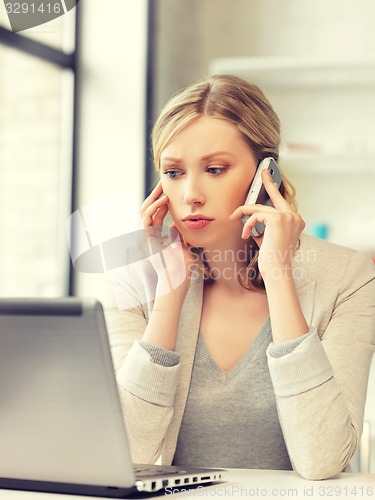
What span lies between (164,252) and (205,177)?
18 centimetres

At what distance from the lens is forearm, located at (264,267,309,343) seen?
4.12 ft

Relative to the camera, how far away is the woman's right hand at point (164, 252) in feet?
4.78

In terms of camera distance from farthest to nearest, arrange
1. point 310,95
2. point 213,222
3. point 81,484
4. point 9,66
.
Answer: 1. point 310,95
2. point 9,66
3. point 213,222
4. point 81,484

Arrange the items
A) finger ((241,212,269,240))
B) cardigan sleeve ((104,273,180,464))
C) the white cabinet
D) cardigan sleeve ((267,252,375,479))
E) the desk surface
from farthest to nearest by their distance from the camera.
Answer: the white cabinet → finger ((241,212,269,240)) → cardigan sleeve ((104,273,180,464)) → cardigan sleeve ((267,252,375,479)) → the desk surface

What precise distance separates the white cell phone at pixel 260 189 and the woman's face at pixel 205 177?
0.06 feet

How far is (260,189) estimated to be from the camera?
1.48 m

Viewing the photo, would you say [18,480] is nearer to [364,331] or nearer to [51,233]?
[364,331]

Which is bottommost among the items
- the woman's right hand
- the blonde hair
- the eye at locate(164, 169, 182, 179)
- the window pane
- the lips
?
the window pane

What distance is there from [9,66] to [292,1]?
4.59 ft

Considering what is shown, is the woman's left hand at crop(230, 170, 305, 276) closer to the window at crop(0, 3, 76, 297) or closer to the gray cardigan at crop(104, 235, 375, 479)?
the gray cardigan at crop(104, 235, 375, 479)

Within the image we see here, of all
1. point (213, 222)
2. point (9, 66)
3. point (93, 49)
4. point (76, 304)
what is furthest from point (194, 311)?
point (93, 49)

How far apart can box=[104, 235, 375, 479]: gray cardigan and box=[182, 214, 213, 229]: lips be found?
16cm

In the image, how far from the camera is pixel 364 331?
1.38m

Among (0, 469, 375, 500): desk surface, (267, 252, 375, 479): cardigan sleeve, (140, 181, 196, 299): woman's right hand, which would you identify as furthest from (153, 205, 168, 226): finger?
(0, 469, 375, 500): desk surface
